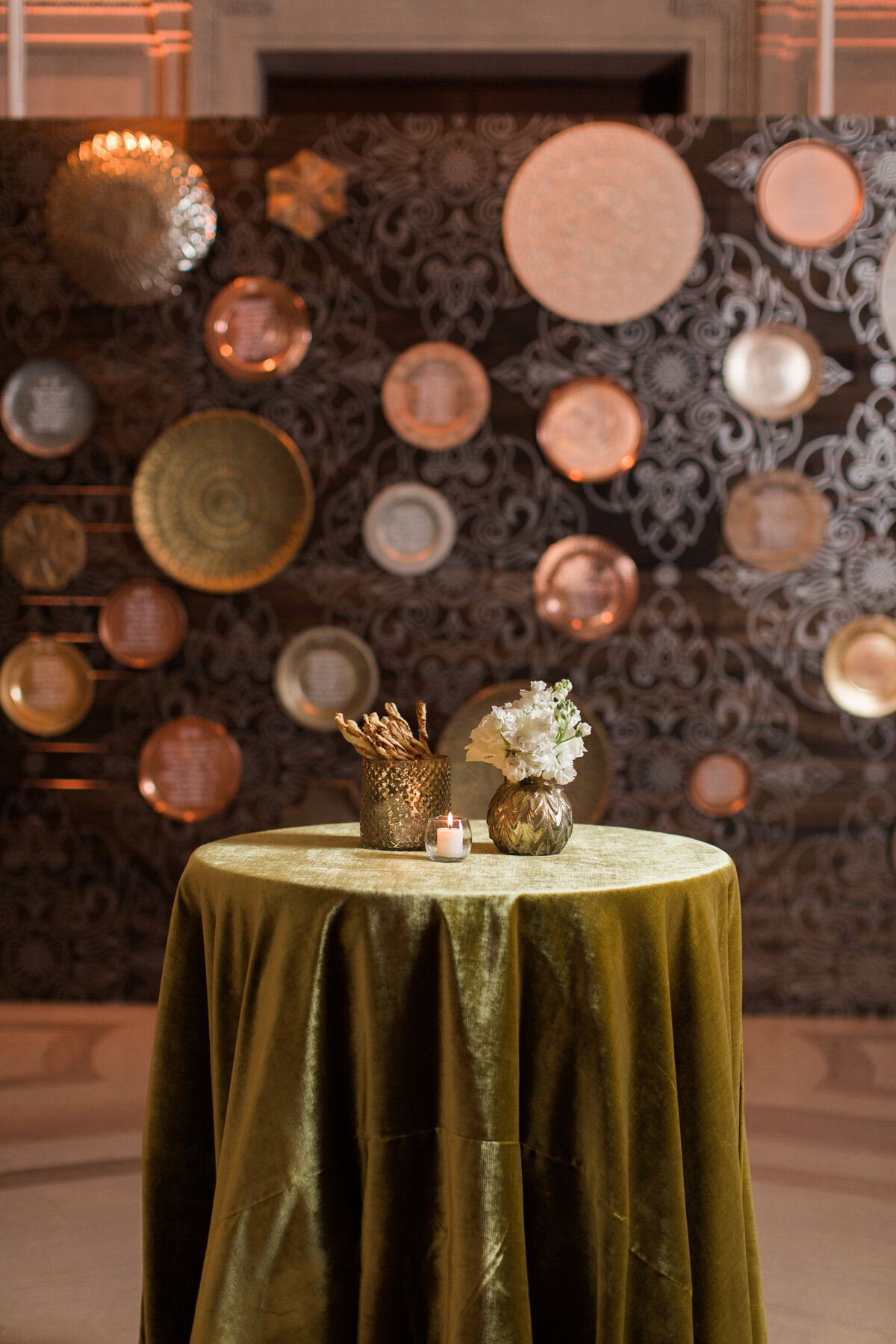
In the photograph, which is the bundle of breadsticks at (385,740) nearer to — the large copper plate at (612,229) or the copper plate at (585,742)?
the copper plate at (585,742)

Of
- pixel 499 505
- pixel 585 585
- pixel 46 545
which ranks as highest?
pixel 499 505

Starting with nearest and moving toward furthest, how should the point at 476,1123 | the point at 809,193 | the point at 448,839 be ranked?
the point at 476,1123, the point at 448,839, the point at 809,193

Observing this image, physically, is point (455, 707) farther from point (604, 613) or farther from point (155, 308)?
point (155, 308)

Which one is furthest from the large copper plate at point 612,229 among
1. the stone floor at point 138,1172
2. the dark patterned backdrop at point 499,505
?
the stone floor at point 138,1172

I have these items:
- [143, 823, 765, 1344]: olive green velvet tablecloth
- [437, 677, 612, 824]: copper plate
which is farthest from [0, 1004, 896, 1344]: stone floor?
[437, 677, 612, 824]: copper plate

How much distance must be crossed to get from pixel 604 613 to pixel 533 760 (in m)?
1.86

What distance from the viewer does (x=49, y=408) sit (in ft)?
11.6

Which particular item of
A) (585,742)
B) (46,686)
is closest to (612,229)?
(585,742)

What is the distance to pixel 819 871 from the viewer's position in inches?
140

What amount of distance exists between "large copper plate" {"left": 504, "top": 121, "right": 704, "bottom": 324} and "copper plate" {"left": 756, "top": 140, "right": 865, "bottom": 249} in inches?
8.7

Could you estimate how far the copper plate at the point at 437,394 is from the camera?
11.5ft

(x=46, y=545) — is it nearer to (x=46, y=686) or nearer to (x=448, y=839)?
(x=46, y=686)

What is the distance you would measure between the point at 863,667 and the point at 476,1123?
8.22 ft

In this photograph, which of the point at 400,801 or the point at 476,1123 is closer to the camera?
the point at 476,1123
